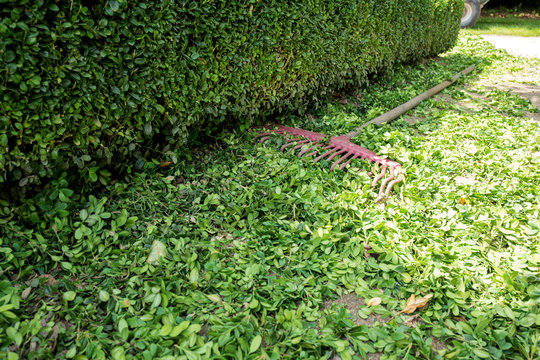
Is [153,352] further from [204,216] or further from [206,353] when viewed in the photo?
[204,216]

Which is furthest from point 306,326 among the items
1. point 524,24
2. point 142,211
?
point 524,24

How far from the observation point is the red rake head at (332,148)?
3176mm

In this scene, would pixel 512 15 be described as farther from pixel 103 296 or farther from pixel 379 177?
pixel 103 296

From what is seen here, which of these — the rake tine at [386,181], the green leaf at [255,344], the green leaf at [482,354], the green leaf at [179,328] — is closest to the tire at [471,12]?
the rake tine at [386,181]

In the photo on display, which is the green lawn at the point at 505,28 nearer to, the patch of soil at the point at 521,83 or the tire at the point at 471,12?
the tire at the point at 471,12

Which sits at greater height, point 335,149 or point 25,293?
point 335,149

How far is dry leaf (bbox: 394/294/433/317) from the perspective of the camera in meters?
2.02

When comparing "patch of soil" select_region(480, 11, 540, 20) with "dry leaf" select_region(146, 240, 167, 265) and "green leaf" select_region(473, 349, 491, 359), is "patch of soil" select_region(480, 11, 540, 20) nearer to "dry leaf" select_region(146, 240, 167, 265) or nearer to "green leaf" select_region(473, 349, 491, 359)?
"green leaf" select_region(473, 349, 491, 359)

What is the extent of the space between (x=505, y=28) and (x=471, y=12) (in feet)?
5.14

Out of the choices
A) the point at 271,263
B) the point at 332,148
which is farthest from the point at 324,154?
the point at 271,263

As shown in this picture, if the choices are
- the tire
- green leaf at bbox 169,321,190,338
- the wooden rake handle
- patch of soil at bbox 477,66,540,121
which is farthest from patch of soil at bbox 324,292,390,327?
the tire

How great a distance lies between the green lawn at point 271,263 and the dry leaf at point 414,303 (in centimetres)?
4

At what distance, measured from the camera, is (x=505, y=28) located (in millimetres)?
15414

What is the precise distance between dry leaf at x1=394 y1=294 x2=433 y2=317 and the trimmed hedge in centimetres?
208
